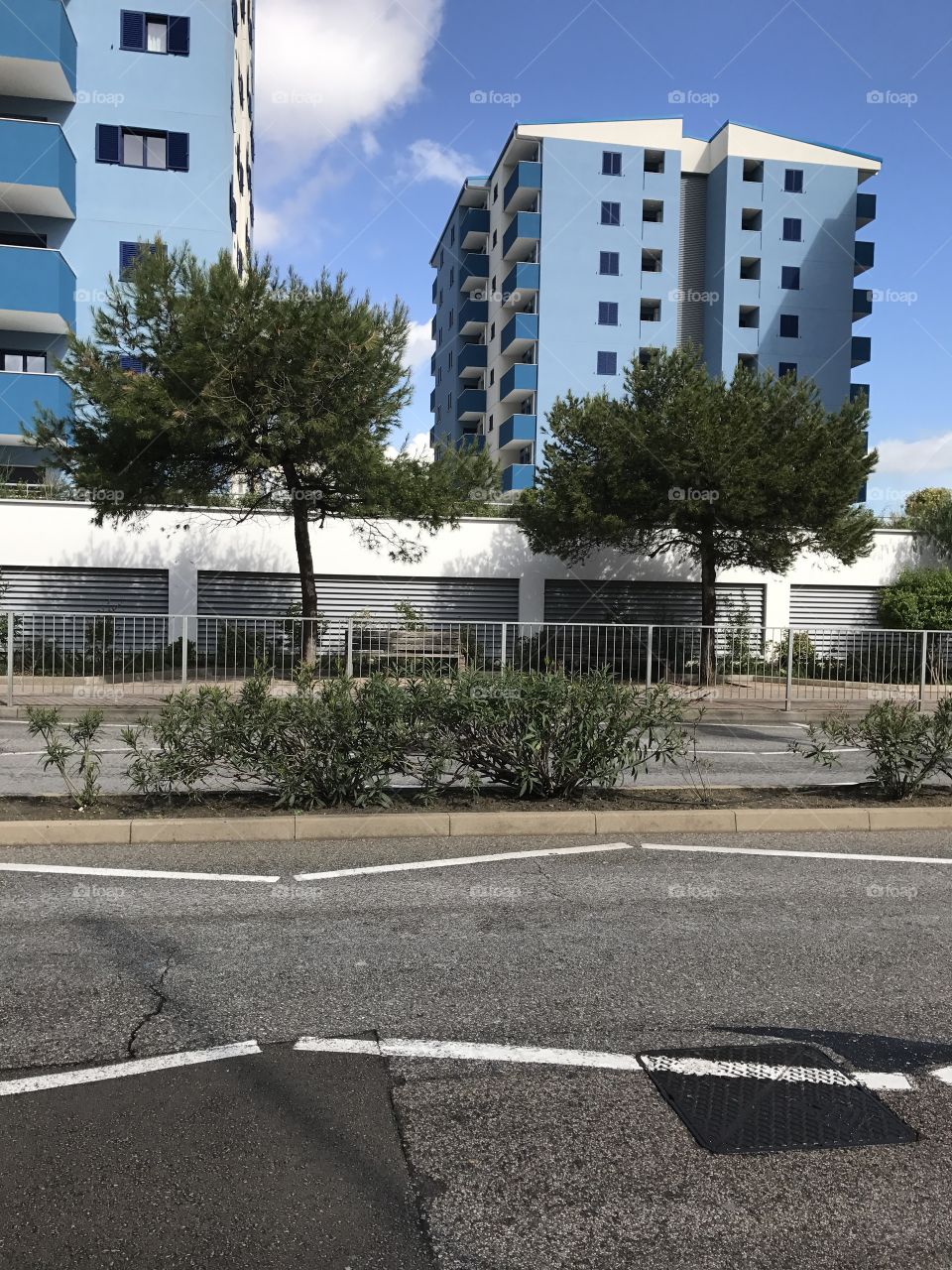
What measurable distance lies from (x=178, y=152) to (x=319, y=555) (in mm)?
15481

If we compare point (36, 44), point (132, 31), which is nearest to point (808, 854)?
point (36, 44)

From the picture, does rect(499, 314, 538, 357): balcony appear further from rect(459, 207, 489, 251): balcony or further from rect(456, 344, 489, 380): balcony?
rect(459, 207, 489, 251): balcony

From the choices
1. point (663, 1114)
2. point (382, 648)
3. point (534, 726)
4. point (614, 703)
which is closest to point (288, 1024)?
point (663, 1114)

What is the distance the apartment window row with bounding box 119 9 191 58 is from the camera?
30.5 m

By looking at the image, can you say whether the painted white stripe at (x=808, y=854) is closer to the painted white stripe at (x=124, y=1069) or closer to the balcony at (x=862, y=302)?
the painted white stripe at (x=124, y=1069)

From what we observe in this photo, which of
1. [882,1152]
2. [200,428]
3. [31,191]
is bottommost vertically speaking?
[882,1152]

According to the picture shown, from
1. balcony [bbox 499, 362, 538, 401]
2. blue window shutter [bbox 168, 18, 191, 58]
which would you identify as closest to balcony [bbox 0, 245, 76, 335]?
blue window shutter [bbox 168, 18, 191, 58]

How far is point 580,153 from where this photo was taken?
162 ft

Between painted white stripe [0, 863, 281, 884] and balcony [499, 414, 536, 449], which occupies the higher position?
balcony [499, 414, 536, 449]

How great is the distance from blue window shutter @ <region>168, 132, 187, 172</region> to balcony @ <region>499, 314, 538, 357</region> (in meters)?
21.6

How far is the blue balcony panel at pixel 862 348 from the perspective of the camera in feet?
167

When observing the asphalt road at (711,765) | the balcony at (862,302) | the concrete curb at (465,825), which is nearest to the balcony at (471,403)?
the balcony at (862,302)

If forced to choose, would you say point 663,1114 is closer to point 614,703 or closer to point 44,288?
point 614,703

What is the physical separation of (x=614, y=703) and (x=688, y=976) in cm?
368
